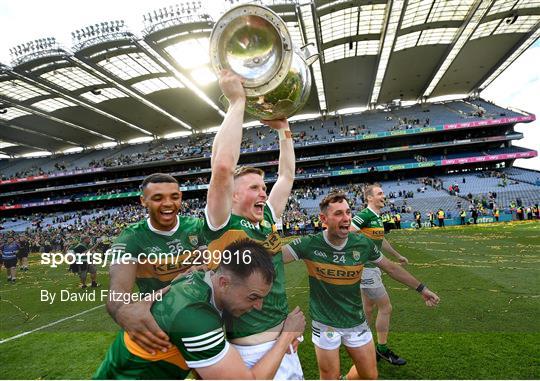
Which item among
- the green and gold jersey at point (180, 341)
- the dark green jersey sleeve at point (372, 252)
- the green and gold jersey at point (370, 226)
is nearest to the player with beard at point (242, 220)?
the green and gold jersey at point (180, 341)

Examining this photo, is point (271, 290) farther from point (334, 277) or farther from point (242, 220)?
point (334, 277)

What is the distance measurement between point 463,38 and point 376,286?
3056 centimetres

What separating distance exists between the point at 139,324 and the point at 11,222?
5132cm

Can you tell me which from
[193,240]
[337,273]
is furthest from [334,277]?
[193,240]

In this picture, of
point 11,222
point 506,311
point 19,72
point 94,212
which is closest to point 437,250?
point 506,311

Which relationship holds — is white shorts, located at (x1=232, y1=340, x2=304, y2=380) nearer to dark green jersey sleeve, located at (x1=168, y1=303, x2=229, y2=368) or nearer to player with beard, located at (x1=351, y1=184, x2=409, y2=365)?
dark green jersey sleeve, located at (x1=168, y1=303, x2=229, y2=368)

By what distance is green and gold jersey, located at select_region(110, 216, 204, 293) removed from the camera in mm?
2715

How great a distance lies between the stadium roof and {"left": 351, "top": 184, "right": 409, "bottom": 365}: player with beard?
1750 centimetres

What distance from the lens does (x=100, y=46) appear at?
2375 centimetres

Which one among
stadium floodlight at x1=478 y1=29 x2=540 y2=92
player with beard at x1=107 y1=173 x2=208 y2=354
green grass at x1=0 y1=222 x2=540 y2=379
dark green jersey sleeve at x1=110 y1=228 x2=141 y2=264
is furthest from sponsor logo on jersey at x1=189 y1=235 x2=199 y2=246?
stadium floodlight at x1=478 y1=29 x2=540 y2=92

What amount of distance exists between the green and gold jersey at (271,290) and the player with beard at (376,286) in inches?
94.7

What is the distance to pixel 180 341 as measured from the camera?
59.6 inches

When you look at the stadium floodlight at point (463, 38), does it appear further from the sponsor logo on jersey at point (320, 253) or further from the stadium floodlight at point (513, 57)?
the sponsor logo on jersey at point (320, 253)

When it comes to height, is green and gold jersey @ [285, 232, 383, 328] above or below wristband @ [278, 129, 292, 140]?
below
